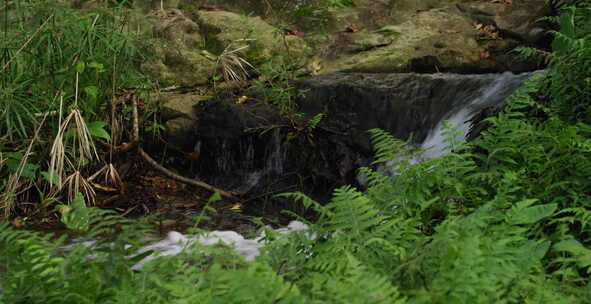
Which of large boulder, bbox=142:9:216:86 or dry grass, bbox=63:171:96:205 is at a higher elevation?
large boulder, bbox=142:9:216:86

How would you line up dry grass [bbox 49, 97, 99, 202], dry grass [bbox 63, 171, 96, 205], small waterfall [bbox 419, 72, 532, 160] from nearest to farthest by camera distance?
dry grass [bbox 49, 97, 99, 202] < dry grass [bbox 63, 171, 96, 205] < small waterfall [bbox 419, 72, 532, 160]

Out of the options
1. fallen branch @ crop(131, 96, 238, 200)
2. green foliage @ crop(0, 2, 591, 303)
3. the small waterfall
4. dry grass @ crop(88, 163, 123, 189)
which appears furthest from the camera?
fallen branch @ crop(131, 96, 238, 200)

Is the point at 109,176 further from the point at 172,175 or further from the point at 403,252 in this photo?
the point at 403,252

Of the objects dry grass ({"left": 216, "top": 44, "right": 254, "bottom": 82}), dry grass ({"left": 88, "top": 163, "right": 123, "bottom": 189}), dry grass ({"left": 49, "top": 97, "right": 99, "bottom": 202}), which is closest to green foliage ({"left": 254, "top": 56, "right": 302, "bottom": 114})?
dry grass ({"left": 216, "top": 44, "right": 254, "bottom": 82})

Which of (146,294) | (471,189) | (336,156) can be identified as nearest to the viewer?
(146,294)

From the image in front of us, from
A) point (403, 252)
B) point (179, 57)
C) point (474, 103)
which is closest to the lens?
point (403, 252)

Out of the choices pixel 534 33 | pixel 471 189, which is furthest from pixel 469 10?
pixel 471 189

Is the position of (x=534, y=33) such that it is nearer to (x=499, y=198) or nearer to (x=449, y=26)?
(x=449, y=26)

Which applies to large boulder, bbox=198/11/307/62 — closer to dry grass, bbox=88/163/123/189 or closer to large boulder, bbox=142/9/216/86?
large boulder, bbox=142/9/216/86

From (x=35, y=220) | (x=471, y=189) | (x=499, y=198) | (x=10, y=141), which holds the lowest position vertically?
(x=35, y=220)

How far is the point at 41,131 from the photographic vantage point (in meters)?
5.54

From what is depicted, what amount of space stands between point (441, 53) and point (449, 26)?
105cm

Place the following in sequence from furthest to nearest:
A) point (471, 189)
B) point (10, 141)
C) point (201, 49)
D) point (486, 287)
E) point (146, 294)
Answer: point (201, 49) < point (10, 141) < point (471, 189) < point (146, 294) < point (486, 287)

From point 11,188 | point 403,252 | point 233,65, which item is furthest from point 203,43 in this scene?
point 403,252
